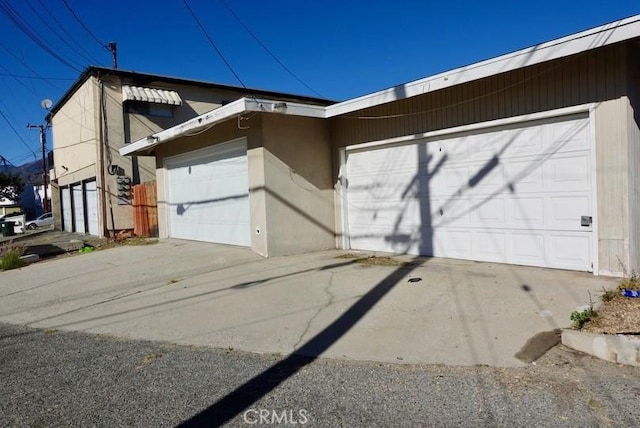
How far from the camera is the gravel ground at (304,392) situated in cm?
339

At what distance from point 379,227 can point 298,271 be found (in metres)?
2.66

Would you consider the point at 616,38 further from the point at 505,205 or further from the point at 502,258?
the point at 502,258

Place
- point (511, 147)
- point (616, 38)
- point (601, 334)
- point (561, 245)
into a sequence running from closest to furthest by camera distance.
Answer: point (601, 334) → point (616, 38) → point (561, 245) → point (511, 147)

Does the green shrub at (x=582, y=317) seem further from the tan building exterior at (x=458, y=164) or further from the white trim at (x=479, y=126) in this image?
the white trim at (x=479, y=126)

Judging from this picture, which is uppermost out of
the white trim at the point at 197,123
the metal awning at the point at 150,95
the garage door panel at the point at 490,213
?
the metal awning at the point at 150,95

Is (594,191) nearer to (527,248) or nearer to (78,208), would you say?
(527,248)

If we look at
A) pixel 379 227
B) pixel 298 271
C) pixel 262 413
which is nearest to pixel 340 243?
pixel 379 227

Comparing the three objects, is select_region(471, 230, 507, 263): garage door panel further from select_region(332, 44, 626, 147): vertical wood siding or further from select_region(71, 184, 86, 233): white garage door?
select_region(71, 184, 86, 233): white garage door

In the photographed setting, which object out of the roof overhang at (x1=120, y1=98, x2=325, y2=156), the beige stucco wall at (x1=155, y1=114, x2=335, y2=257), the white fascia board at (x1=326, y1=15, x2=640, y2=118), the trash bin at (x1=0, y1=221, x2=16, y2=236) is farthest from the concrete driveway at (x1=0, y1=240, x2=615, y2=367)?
the trash bin at (x1=0, y1=221, x2=16, y2=236)

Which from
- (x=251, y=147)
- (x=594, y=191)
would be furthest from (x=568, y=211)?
(x=251, y=147)

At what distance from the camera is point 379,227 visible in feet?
35.0

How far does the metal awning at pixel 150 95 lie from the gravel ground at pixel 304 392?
14747 millimetres

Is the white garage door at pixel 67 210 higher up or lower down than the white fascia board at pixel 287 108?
lower down

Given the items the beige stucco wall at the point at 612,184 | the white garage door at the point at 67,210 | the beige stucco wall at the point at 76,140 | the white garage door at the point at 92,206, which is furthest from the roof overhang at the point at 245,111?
the white garage door at the point at 67,210
